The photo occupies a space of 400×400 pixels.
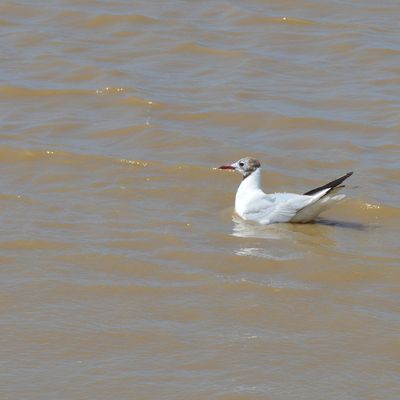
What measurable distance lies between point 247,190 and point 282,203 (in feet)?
1.44

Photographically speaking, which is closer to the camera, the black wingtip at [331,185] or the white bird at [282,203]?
the black wingtip at [331,185]

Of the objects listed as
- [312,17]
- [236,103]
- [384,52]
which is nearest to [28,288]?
[236,103]

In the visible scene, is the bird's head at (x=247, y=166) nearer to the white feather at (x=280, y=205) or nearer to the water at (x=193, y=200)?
the white feather at (x=280, y=205)

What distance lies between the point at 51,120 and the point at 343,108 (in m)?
3.04

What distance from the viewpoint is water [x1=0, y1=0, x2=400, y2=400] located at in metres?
6.84

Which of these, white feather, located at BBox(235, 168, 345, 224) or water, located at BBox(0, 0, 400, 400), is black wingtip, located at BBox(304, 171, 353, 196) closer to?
white feather, located at BBox(235, 168, 345, 224)

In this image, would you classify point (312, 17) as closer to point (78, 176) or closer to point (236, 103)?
point (236, 103)

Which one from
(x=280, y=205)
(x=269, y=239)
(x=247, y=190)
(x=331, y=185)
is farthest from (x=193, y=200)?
(x=331, y=185)

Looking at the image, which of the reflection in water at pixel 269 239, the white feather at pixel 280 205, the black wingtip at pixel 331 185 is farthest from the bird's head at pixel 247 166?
the black wingtip at pixel 331 185

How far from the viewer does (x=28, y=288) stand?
7.83 metres

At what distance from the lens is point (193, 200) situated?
10320 mm

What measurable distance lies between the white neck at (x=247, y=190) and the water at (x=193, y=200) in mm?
203

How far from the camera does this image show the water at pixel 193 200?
6.84 m

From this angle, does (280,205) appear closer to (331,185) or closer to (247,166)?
(331,185)
